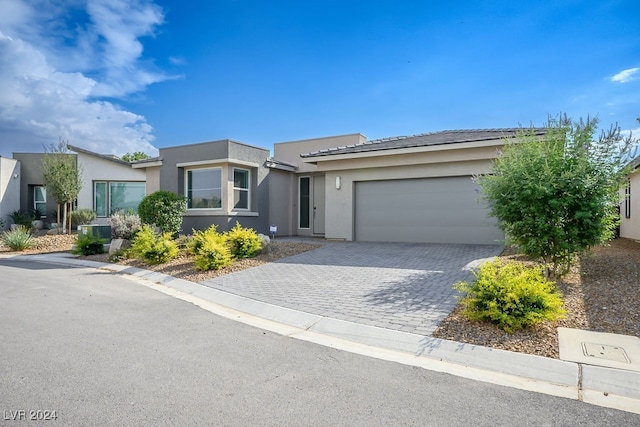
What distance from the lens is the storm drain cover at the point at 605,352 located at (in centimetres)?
392

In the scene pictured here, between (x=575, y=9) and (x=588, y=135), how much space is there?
4.00m

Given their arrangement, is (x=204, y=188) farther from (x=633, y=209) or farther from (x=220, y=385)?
(x=633, y=209)

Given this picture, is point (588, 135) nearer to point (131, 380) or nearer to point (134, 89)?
point (131, 380)

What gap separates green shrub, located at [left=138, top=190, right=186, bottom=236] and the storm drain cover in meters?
11.7

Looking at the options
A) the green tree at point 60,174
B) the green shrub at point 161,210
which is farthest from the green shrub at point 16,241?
the green shrub at point 161,210

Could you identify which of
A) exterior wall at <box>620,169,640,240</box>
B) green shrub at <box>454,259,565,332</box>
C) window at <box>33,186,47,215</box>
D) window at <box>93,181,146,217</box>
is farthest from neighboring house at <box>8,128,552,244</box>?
window at <box>33,186,47,215</box>

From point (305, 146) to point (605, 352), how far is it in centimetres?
1574

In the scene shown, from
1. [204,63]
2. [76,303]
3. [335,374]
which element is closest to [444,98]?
[204,63]

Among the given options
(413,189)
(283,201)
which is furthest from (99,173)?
(413,189)

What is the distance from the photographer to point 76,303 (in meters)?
6.68

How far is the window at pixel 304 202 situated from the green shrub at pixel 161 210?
627 cm

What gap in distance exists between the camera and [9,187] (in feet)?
70.4

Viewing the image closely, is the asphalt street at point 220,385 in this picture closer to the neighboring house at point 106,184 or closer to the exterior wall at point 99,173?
the neighboring house at point 106,184

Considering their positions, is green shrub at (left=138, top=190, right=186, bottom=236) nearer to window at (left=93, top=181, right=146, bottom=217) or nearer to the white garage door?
the white garage door
